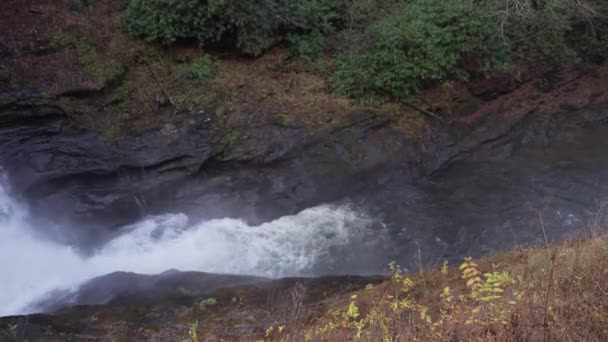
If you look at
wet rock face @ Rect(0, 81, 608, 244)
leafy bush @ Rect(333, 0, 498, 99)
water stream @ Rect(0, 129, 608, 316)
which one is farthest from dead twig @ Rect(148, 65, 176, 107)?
leafy bush @ Rect(333, 0, 498, 99)

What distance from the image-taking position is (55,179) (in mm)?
9422

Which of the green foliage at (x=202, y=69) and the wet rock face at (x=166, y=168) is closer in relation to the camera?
the wet rock face at (x=166, y=168)

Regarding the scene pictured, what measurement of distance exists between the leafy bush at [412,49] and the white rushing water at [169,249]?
347 centimetres

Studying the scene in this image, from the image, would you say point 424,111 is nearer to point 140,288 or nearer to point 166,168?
point 166,168

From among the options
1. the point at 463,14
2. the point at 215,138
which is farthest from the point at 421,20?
the point at 215,138

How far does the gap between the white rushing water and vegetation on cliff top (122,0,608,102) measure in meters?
3.77

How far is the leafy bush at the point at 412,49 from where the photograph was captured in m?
11.6

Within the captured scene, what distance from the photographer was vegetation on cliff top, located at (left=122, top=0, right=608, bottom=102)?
36.9 feet

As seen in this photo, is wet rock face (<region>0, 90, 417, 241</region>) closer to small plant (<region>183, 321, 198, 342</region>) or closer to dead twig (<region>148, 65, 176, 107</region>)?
dead twig (<region>148, 65, 176, 107</region>)

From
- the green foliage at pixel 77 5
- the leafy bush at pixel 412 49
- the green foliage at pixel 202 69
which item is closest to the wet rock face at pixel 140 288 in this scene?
the green foliage at pixel 202 69

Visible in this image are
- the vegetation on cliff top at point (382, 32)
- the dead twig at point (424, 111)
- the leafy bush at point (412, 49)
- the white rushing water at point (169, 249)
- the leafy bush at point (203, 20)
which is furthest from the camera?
the dead twig at point (424, 111)

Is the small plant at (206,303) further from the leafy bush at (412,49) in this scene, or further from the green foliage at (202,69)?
the leafy bush at (412,49)

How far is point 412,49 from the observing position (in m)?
11.5

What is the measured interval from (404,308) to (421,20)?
8420 mm
